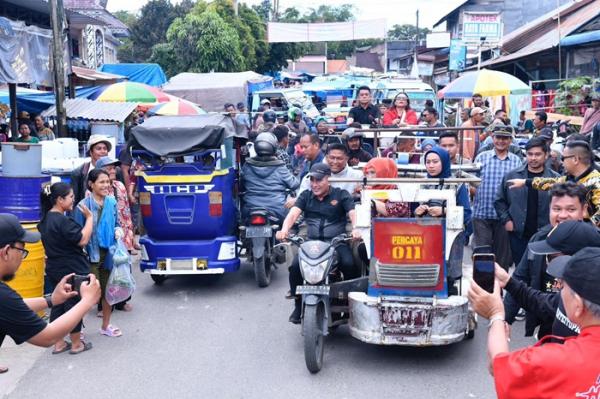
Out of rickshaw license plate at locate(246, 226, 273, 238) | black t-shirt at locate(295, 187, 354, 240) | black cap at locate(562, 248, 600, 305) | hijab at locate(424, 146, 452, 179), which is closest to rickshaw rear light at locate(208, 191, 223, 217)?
rickshaw license plate at locate(246, 226, 273, 238)

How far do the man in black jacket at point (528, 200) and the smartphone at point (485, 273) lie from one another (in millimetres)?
4201

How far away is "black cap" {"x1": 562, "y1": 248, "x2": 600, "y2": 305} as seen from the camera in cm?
261

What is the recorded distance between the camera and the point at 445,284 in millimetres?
A: 6113

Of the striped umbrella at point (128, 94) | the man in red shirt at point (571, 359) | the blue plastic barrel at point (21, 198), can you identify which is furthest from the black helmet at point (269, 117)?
the man in red shirt at point (571, 359)

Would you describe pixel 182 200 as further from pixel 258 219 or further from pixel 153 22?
pixel 153 22

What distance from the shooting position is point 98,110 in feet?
45.7

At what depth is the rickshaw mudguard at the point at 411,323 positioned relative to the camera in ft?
19.5

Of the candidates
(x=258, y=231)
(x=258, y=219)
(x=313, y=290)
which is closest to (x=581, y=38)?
(x=258, y=219)

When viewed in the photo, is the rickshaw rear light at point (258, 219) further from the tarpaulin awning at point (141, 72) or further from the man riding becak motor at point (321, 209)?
the tarpaulin awning at point (141, 72)

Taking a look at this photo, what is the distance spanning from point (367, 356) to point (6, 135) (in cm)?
1106

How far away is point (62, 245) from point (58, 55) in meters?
6.89

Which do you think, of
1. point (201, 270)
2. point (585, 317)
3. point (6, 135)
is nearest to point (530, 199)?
point (201, 270)

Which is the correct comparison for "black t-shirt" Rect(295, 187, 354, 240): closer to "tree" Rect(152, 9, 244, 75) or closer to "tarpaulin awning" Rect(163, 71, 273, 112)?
"tarpaulin awning" Rect(163, 71, 273, 112)

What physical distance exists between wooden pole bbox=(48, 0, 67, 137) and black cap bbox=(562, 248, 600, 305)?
37.2 feet
